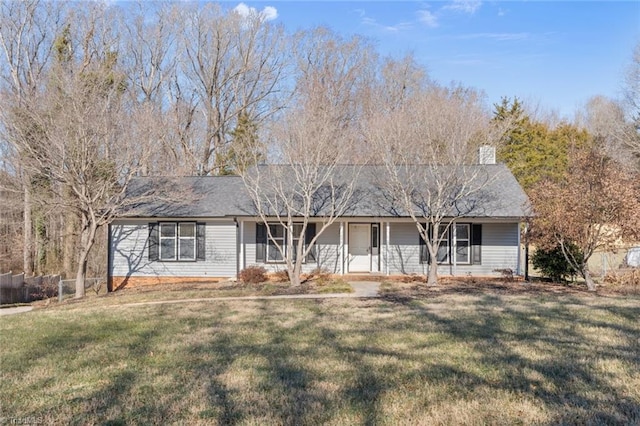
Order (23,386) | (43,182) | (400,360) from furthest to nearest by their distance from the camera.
→ 1. (43,182)
2. (400,360)
3. (23,386)

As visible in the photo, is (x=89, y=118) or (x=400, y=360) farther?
(x=89, y=118)

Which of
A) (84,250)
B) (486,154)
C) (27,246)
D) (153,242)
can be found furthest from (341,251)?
(27,246)

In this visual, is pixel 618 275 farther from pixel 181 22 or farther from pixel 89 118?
pixel 181 22

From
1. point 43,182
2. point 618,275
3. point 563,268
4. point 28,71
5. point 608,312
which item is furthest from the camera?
point 28,71

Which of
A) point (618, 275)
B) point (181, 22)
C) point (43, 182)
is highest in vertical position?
point (181, 22)

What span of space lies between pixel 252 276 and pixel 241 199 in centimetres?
325

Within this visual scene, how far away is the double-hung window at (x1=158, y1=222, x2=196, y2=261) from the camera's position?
1823 centimetres

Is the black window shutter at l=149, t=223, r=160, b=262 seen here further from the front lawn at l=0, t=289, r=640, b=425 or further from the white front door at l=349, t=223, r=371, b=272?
the front lawn at l=0, t=289, r=640, b=425

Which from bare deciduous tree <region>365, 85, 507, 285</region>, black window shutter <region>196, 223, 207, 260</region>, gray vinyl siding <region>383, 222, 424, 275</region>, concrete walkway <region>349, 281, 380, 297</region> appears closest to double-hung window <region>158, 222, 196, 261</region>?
black window shutter <region>196, 223, 207, 260</region>

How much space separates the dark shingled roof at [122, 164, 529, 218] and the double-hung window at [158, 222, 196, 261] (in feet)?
2.10

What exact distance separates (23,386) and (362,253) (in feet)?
49.0

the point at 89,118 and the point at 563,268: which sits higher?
the point at 89,118

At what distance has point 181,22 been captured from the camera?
108 ft

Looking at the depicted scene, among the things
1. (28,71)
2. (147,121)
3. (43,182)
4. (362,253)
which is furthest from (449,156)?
(28,71)
